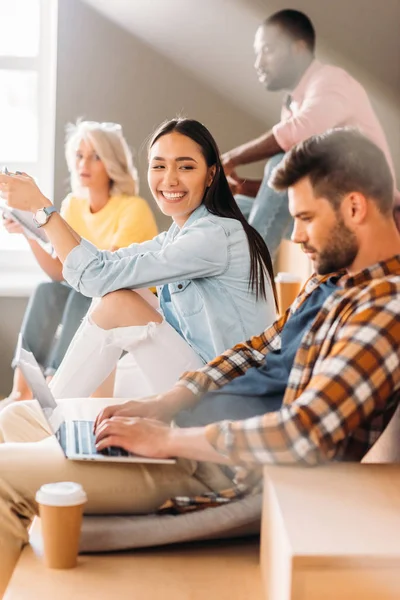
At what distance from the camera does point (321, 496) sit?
1.09 m

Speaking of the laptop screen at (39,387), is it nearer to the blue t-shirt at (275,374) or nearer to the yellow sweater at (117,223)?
the blue t-shirt at (275,374)

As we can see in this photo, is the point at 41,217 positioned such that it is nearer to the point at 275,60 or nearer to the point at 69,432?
the point at 69,432

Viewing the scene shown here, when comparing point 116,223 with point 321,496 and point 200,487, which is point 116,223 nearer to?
point 200,487

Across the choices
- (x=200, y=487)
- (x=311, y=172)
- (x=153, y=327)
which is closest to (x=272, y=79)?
(x=153, y=327)

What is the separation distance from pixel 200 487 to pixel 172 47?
2.65 meters

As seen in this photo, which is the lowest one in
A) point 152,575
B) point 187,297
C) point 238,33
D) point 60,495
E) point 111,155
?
point 152,575

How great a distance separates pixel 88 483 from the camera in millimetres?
1278

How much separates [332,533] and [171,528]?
0.33 meters

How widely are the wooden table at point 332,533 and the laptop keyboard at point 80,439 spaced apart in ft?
0.79

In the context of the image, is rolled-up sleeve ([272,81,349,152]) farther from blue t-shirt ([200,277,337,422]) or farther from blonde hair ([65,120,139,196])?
blue t-shirt ([200,277,337,422])

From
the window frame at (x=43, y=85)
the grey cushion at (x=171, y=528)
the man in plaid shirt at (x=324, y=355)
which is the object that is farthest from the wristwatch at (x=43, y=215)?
the window frame at (x=43, y=85)

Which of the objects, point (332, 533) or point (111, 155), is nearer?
point (332, 533)

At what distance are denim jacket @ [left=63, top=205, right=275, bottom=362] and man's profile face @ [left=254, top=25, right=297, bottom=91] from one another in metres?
1.00

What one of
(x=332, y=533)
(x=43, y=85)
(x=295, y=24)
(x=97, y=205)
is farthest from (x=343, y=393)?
(x=43, y=85)
